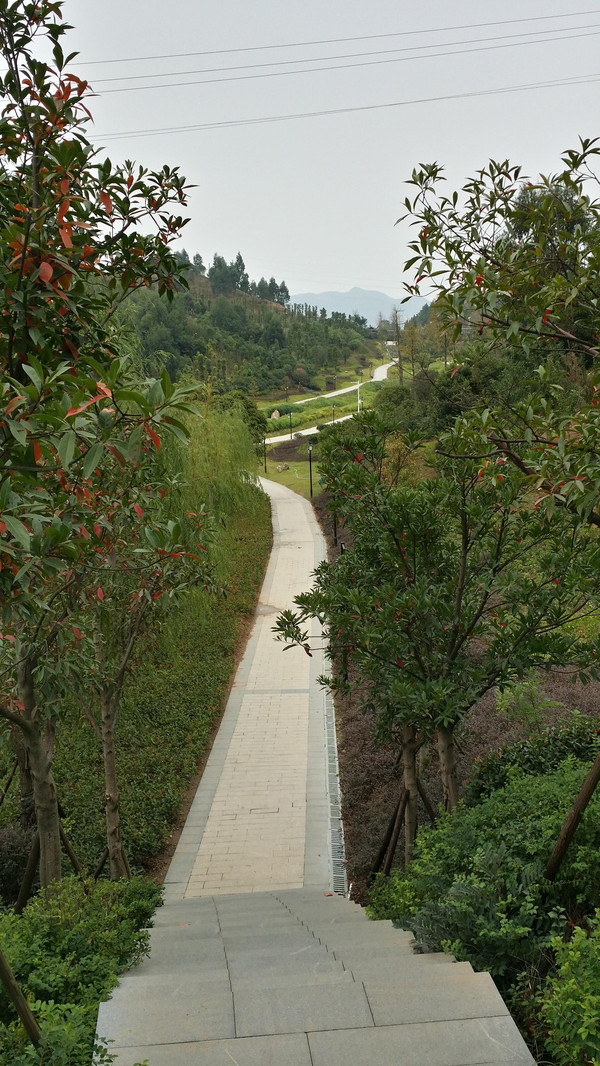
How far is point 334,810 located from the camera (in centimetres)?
805

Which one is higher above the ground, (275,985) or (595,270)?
(595,270)

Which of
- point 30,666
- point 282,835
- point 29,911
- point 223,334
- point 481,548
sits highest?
point 223,334

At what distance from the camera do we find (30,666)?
4.20m

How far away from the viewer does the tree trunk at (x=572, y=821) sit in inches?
122

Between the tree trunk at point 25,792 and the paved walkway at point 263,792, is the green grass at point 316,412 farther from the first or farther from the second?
the tree trunk at point 25,792

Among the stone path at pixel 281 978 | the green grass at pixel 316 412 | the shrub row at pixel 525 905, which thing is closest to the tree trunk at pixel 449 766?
the shrub row at pixel 525 905

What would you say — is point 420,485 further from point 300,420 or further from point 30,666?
point 300,420

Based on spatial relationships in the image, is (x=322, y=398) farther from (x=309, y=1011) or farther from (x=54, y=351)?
(x=309, y=1011)

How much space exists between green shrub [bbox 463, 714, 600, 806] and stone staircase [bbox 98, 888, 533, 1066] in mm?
2091

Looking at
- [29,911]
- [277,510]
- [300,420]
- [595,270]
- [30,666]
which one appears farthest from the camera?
[300,420]

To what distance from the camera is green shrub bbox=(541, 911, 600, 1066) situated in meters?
2.16

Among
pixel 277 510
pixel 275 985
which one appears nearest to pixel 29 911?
pixel 275 985

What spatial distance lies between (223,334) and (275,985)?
211ft

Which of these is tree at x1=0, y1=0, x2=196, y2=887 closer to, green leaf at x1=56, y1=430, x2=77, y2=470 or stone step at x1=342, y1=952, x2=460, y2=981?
green leaf at x1=56, y1=430, x2=77, y2=470
